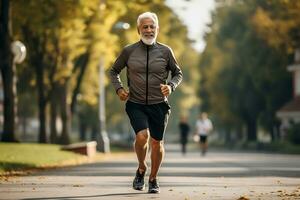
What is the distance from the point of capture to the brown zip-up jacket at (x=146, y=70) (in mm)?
12977

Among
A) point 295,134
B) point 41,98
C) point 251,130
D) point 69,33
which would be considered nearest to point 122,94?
point 69,33

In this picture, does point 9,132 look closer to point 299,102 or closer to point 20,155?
point 20,155

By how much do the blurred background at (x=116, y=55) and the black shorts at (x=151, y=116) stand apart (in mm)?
19858

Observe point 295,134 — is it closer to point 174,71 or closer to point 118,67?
point 174,71

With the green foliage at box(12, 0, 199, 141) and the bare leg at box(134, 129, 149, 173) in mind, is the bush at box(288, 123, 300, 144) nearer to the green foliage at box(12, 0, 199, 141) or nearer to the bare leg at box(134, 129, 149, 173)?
the green foliage at box(12, 0, 199, 141)

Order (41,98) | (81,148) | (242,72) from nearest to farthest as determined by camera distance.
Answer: (81,148) < (41,98) < (242,72)

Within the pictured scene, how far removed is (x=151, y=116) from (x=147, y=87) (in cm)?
42

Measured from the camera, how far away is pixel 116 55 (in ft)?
168

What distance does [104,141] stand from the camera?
1777 inches

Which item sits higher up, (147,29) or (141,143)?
(147,29)

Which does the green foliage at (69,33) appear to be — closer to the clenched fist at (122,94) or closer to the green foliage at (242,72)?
the green foliage at (242,72)

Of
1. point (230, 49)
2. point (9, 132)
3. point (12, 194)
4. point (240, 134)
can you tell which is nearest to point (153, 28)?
point (12, 194)

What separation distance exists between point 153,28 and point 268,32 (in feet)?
133

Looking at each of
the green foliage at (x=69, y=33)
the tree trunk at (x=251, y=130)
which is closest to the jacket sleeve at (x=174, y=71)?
the green foliage at (x=69, y=33)
